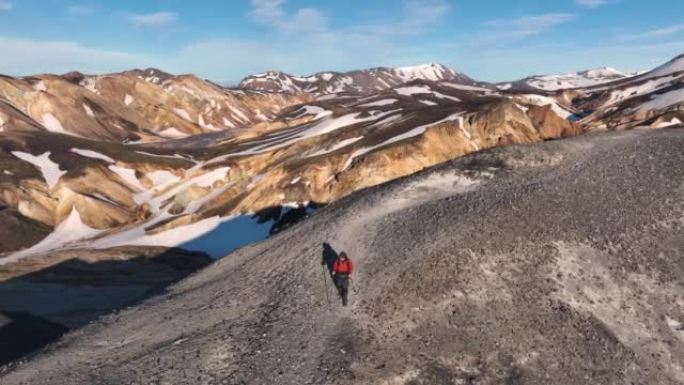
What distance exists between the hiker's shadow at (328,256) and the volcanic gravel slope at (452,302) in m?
0.54

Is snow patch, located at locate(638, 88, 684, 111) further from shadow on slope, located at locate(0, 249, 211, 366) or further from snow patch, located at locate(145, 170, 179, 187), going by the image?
shadow on slope, located at locate(0, 249, 211, 366)

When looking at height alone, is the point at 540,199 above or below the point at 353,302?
above

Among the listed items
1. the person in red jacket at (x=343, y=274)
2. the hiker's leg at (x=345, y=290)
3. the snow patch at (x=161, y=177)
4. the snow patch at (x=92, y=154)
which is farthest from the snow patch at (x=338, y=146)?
the hiker's leg at (x=345, y=290)

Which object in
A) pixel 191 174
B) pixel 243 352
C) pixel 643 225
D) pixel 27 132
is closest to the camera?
pixel 243 352

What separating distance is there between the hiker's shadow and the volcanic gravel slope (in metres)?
0.54

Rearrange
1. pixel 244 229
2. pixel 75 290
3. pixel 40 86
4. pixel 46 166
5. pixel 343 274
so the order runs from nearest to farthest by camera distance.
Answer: pixel 343 274, pixel 75 290, pixel 244 229, pixel 46 166, pixel 40 86

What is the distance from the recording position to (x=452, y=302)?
23.3 m

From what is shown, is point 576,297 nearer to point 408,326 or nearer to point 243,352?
point 408,326

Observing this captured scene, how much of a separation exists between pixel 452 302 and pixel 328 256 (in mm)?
7147

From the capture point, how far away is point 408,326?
22.2 m

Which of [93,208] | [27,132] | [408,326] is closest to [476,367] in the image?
[408,326]

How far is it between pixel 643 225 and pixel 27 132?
470 feet

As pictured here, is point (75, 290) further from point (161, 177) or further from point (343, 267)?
point (161, 177)

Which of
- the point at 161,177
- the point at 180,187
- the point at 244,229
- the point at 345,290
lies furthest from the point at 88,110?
the point at 345,290
